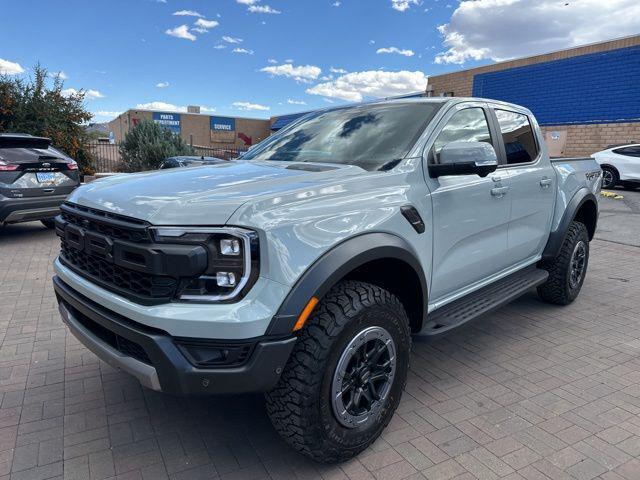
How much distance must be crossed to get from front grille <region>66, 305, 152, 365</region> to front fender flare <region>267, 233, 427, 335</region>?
2.08 feet

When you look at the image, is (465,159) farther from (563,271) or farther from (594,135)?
(594,135)

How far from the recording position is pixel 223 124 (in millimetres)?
45594

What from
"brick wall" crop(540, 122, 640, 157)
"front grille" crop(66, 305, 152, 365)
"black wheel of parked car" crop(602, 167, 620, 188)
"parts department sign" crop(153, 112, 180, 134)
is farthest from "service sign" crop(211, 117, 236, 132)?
→ "front grille" crop(66, 305, 152, 365)

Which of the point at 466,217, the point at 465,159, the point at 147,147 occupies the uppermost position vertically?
the point at 147,147

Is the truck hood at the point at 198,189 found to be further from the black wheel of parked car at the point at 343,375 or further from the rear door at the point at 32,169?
the rear door at the point at 32,169

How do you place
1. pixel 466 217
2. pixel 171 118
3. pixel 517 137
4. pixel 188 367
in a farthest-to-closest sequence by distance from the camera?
1. pixel 171 118
2. pixel 517 137
3. pixel 466 217
4. pixel 188 367

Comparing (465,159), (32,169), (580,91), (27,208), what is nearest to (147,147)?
(32,169)

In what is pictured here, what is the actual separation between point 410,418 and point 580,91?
20.8 metres

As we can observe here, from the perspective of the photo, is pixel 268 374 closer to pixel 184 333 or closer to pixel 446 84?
pixel 184 333

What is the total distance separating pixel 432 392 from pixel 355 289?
126 centimetres

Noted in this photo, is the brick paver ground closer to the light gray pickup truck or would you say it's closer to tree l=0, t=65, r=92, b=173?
the light gray pickup truck

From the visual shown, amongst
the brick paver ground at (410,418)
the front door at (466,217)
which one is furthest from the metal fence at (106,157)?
the front door at (466,217)

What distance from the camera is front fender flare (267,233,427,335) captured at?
2.01 metres

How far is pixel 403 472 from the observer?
2.37 metres
